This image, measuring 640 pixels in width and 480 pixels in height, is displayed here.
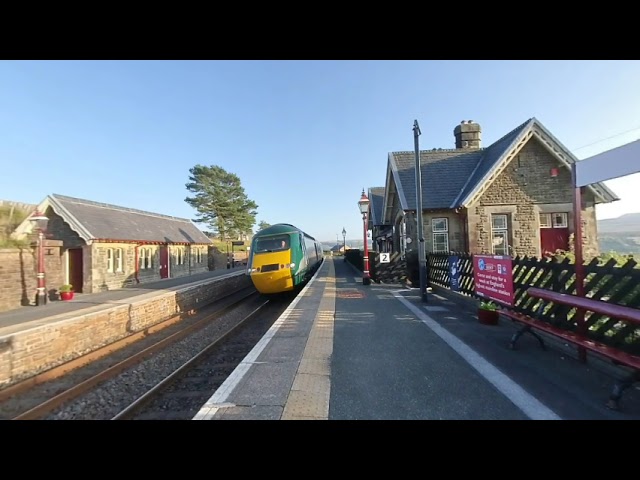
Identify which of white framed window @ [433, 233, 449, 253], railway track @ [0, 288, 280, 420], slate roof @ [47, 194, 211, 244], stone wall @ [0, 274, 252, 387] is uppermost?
slate roof @ [47, 194, 211, 244]

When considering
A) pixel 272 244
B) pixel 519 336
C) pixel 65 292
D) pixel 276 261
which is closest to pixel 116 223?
pixel 65 292

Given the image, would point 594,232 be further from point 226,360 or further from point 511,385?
point 226,360

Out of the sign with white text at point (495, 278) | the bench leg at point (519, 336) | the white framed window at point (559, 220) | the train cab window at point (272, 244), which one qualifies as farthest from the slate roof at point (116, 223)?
the white framed window at point (559, 220)

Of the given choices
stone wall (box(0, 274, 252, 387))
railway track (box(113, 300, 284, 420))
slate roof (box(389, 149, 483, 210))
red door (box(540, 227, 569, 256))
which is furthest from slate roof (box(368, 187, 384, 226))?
railway track (box(113, 300, 284, 420))

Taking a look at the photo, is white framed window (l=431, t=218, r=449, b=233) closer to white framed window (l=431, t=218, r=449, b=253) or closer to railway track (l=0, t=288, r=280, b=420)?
white framed window (l=431, t=218, r=449, b=253)

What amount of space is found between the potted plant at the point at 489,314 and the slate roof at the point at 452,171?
9.27m

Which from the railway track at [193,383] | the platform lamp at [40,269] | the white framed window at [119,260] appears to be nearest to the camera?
the railway track at [193,383]

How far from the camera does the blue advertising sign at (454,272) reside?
9.74 metres

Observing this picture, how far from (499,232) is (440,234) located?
3.04m

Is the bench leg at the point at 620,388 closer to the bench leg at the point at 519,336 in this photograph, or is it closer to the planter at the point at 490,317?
the bench leg at the point at 519,336

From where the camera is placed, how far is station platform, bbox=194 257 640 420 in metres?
3.15

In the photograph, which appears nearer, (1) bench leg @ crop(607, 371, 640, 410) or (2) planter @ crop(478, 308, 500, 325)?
(1) bench leg @ crop(607, 371, 640, 410)

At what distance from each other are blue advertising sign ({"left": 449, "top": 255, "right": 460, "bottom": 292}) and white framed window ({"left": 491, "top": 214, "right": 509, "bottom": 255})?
686 cm
